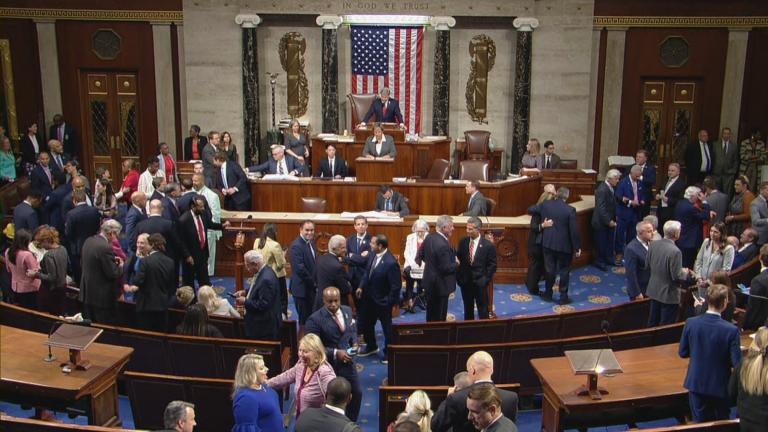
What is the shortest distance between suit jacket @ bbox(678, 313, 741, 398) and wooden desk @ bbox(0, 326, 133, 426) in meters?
4.53

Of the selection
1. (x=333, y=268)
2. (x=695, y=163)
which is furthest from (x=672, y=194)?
(x=333, y=268)

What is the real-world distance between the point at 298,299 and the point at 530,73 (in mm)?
9114

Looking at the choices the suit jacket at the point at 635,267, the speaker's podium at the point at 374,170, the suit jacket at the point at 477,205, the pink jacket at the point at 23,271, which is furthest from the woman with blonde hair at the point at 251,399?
the speaker's podium at the point at 374,170

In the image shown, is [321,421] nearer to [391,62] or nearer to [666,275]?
[666,275]

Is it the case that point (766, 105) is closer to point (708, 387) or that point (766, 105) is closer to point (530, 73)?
point (530, 73)

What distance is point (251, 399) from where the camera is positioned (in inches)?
211

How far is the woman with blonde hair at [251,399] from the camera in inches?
211

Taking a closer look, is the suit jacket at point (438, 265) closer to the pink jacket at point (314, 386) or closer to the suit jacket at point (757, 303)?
the suit jacket at point (757, 303)

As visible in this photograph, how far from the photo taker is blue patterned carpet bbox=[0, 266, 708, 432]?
24.8ft

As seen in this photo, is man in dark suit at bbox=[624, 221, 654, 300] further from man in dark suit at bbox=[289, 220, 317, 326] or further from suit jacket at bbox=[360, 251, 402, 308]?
man in dark suit at bbox=[289, 220, 317, 326]

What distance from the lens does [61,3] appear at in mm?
16375

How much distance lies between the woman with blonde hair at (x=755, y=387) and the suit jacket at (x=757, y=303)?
207 cm

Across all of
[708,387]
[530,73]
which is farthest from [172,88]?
[708,387]

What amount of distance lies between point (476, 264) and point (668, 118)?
9.07 metres
